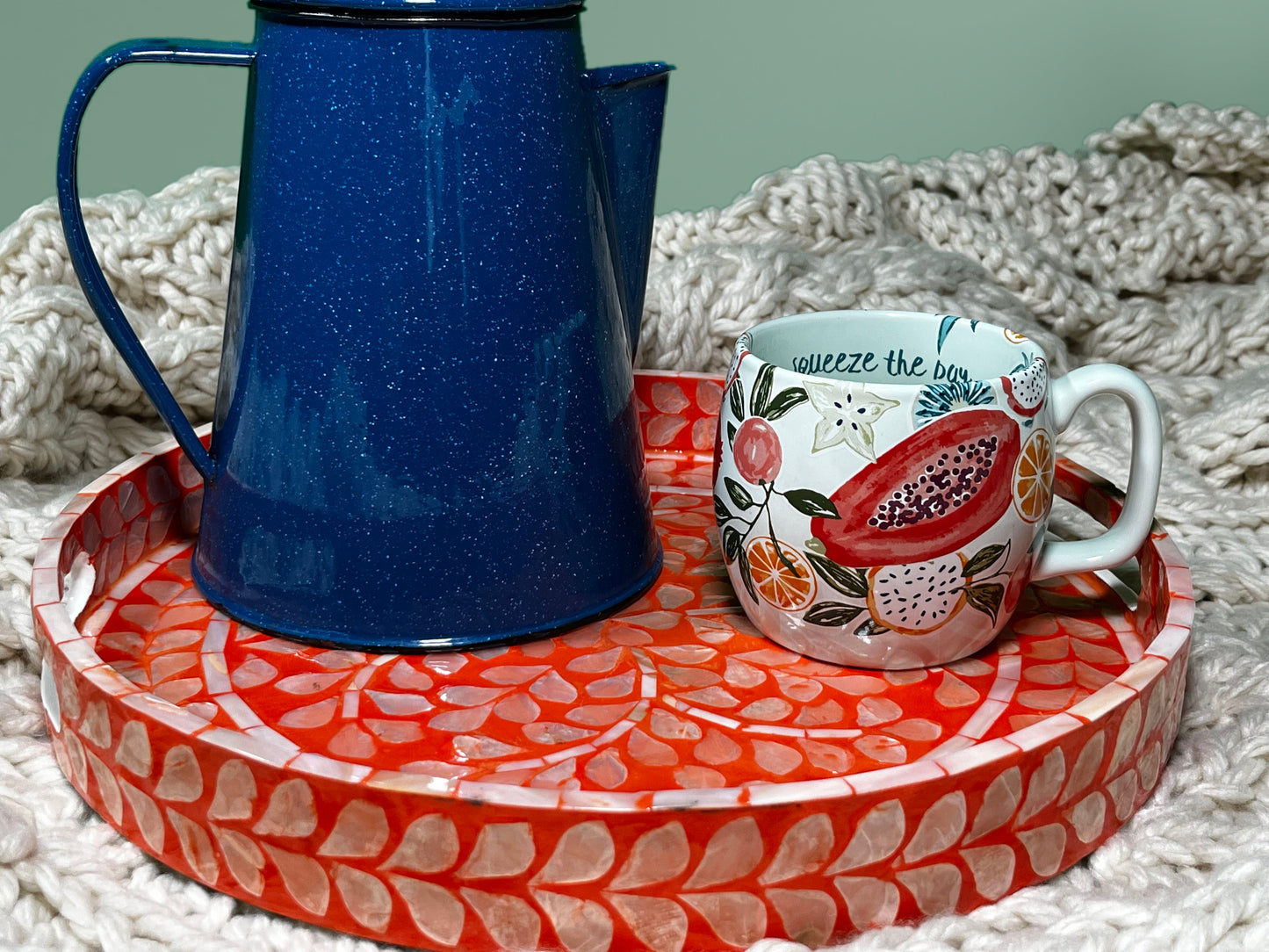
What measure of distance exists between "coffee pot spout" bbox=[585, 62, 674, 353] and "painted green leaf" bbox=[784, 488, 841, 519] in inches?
5.4

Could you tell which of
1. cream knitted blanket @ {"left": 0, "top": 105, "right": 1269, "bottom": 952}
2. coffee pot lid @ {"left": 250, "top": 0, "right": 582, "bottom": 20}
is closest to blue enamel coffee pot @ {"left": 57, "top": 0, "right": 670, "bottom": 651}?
coffee pot lid @ {"left": 250, "top": 0, "right": 582, "bottom": 20}

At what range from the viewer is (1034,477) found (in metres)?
0.49

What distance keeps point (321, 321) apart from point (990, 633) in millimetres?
268

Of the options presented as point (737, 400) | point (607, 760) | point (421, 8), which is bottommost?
point (607, 760)

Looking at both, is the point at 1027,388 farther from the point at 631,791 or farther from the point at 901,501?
the point at 631,791

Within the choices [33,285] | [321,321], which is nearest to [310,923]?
[321,321]

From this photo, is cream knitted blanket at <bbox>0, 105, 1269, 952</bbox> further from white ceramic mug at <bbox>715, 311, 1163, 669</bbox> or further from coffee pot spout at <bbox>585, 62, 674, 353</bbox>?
coffee pot spout at <bbox>585, 62, 674, 353</bbox>

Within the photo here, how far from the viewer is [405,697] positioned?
1.63 ft

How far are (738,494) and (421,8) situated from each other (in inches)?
7.8

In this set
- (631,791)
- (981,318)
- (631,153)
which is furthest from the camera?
(981,318)

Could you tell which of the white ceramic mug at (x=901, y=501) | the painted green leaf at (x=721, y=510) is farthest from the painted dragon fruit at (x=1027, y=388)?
the painted green leaf at (x=721, y=510)

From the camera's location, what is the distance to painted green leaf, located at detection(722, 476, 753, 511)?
1.66ft

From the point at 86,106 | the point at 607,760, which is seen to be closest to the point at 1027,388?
the point at 607,760

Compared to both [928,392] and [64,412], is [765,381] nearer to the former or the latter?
[928,392]
